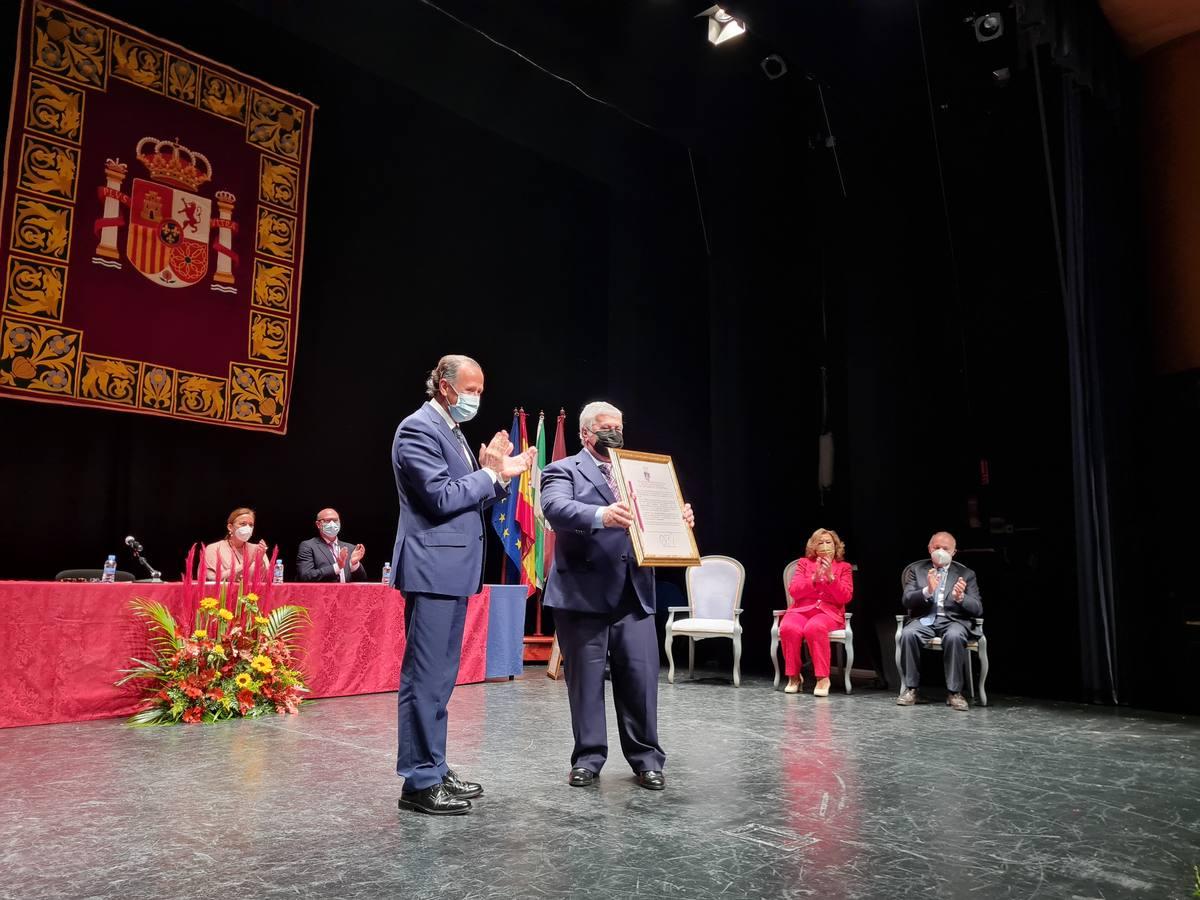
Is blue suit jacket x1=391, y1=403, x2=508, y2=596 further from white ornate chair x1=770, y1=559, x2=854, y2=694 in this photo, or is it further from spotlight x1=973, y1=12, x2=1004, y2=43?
spotlight x1=973, y1=12, x2=1004, y2=43

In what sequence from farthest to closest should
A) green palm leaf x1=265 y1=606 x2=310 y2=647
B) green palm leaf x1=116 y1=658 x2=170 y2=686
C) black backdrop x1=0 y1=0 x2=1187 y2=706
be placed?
black backdrop x1=0 y1=0 x2=1187 y2=706, green palm leaf x1=265 y1=606 x2=310 y2=647, green palm leaf x1=116 y1=658 x2=170 y2=686

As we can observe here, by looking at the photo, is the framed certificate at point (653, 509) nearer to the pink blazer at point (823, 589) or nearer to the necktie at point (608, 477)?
the necktie at point (608, 477)

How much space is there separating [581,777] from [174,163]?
537 cm

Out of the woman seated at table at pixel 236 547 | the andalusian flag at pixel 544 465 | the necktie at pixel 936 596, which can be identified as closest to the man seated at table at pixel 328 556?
the woman seated at table at pixel 236 547

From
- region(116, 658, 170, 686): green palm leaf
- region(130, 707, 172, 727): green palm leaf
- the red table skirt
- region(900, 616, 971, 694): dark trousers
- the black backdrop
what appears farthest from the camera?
the black backdrop

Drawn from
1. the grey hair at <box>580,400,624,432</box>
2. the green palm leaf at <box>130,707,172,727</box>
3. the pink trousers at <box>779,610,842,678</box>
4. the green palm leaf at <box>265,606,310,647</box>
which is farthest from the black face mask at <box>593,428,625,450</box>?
the pink trousers at <box>779,610,842,678</box>

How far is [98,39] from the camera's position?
5.62 m

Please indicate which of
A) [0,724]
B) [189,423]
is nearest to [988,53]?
[189,423]

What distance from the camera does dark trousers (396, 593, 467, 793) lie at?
8.16ft

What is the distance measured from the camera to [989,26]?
5836mm

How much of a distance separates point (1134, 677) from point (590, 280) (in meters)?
5.89

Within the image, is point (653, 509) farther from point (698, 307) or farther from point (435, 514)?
point (698, 307)

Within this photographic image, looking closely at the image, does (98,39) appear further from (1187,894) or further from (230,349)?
(1187,894)

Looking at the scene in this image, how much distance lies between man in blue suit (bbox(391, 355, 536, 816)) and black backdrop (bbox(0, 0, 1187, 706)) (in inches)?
160
